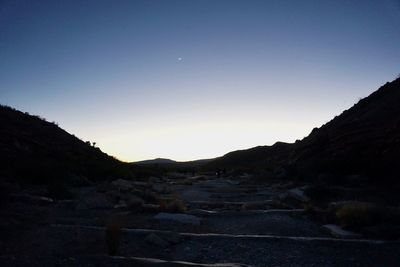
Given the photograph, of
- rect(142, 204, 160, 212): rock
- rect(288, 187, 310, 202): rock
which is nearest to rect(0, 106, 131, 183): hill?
rect(142, 204, 160, 212): rock

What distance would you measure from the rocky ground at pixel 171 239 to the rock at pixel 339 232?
5 cm

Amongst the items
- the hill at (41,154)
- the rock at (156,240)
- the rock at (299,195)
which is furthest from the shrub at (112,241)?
the hill at (41,154)

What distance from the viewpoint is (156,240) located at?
8078mm

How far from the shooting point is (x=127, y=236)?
336 inches

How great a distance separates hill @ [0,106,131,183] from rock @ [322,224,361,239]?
42.8 ft

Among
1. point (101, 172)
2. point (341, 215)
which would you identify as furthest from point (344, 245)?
point (101, 172)

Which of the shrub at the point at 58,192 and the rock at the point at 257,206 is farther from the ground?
the shrub at the point at 58,192

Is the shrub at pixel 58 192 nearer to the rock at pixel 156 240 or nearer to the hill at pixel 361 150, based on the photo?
the rock at pixel 156 240

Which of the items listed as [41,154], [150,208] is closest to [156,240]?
[150,208]

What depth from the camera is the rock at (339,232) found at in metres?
8.36

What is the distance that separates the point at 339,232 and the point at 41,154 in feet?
65.9

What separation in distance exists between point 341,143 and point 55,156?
17555 millimetres

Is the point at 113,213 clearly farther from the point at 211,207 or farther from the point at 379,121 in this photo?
the point at 379,121

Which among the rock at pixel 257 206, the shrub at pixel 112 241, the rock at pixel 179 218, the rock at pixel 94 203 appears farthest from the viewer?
the rock at pixel 257 206
